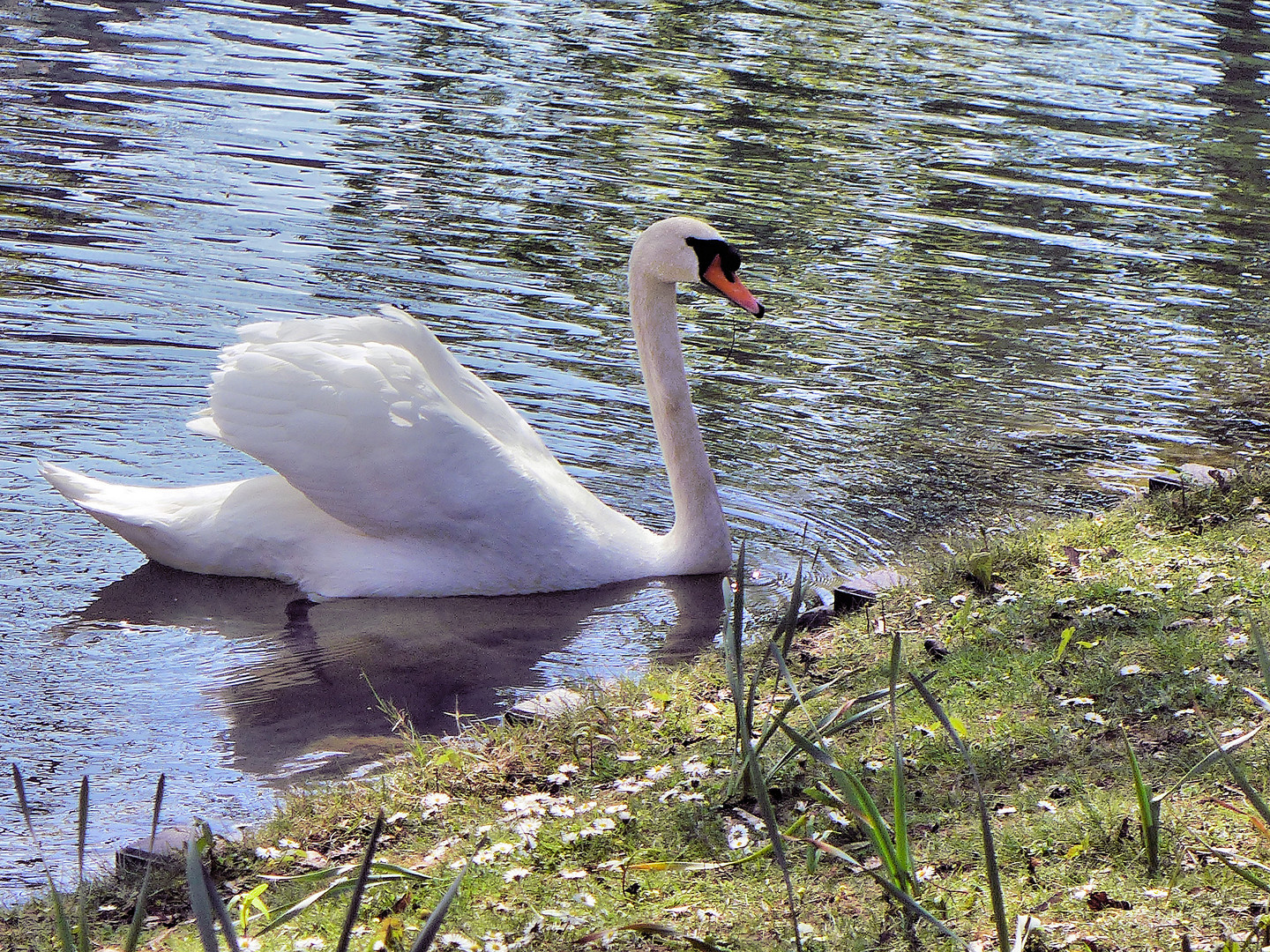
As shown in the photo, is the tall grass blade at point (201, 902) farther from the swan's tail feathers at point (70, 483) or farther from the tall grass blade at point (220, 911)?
the swan's tail feathers at point (70, 483)

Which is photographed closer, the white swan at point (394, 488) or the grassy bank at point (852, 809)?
the grassy bank at point (852, 809)

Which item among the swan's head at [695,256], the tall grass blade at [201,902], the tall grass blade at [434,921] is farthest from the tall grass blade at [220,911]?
the swan's head at [695,256]

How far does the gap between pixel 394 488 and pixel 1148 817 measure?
134 inches

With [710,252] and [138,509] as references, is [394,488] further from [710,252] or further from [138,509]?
[710,252]

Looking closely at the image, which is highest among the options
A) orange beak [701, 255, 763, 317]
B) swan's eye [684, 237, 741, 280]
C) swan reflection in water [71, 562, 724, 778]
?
swan's eye [684, 237, 741, 280]

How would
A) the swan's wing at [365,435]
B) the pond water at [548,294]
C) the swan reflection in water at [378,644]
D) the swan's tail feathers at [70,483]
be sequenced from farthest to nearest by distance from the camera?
the swan's tail feathers at [70,483]
the swan's wing at [365,435]
the pond water at [548,294]
the swan reflection in water at [378,644]

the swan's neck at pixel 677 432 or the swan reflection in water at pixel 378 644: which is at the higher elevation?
the swan's neck at pixel 677 432

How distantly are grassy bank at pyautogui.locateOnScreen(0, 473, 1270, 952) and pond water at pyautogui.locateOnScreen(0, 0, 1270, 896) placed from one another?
0.72 m

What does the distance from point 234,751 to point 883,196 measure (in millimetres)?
9495

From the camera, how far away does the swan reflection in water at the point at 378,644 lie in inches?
195

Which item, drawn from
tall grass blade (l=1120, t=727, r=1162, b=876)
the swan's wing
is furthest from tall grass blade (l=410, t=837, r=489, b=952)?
the swan's wing

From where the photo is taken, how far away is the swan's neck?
255 inches

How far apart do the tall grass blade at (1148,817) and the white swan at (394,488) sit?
317 centimetres

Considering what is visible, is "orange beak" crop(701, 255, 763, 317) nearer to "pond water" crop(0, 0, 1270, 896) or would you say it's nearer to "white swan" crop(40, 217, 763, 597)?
"white swan" crop(40, 217, 763, 597)
